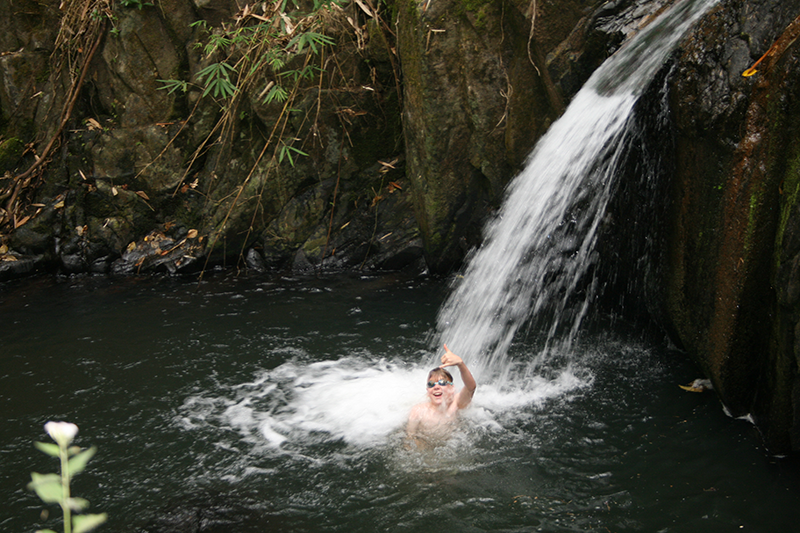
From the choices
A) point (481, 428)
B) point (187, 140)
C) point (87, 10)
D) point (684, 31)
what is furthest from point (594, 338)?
point (87, 10)

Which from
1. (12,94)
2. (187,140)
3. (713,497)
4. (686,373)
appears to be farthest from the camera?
(12,94)

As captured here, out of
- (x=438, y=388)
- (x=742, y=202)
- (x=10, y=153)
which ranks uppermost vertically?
(x=10, y=153)

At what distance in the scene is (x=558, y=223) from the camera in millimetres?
5172

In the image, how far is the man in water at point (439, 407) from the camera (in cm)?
408

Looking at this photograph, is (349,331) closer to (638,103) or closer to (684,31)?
(638,103)

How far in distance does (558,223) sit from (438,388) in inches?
77.0

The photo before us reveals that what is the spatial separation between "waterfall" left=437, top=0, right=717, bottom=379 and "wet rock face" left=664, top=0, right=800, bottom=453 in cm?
45

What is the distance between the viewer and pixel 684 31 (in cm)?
401

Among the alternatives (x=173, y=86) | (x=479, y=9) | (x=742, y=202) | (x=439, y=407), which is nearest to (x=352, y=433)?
(x=439, y=407)

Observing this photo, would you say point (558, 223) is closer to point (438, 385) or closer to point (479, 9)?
point (438, 385)

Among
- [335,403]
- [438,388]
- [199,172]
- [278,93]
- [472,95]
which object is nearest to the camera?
[438,388]

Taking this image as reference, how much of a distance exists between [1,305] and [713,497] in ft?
24.4

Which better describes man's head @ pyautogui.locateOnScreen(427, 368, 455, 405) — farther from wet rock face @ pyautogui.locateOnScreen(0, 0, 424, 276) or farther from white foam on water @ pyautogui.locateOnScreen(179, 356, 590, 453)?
wet rock face @ pyautogui.locateOnScreen(0, 0, 424, 276)

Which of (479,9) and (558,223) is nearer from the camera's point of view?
(558,223)
